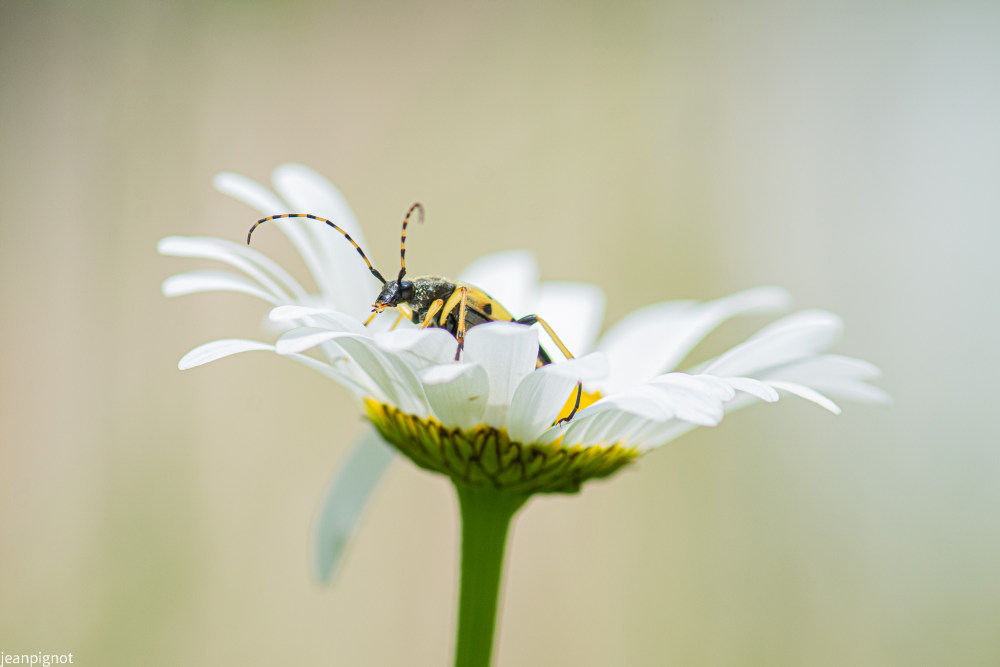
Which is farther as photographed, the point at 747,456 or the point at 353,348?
the point at 747,456

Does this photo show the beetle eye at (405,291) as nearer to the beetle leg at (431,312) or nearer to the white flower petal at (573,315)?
the beetle leg at (431,312)

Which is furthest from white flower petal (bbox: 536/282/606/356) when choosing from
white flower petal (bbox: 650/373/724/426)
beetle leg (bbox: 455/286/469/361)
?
white flower petal (bbox: 650/373/724/426)

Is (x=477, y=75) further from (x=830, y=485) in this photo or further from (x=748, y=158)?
(x=830, y=485)

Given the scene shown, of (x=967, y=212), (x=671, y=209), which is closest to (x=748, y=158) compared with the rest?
(x=671, y=209)

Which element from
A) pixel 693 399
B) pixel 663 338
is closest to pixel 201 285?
pixel 693 399

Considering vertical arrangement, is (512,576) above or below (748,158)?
below

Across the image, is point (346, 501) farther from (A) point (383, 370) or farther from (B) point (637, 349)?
(B) point (637, 349)

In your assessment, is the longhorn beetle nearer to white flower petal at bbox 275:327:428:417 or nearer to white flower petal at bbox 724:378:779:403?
white flower petal at bbox 275:327:428:417

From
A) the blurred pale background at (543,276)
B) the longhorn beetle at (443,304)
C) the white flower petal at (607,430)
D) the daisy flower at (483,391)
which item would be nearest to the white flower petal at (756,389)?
the daisy flower at (483,391)
